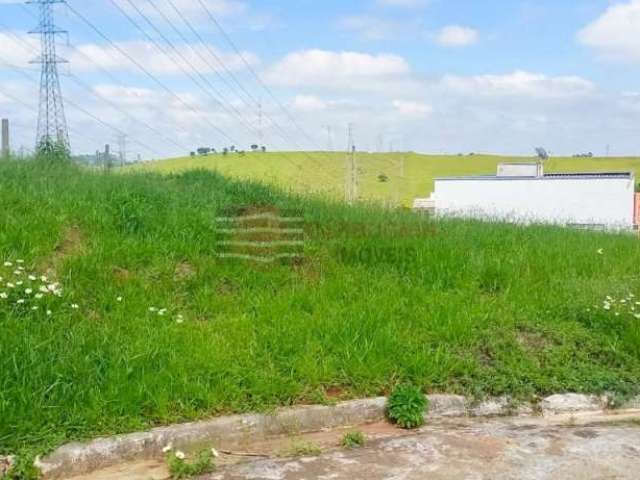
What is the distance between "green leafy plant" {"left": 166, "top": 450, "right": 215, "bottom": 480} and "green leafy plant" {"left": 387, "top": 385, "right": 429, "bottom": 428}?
51.0 inches

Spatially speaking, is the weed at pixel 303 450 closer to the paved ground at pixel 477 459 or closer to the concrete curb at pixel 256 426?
the paved ground at pixel 477 459

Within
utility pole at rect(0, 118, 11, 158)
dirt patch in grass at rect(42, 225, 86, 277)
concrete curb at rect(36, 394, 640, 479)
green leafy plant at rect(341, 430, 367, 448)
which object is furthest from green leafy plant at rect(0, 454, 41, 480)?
utility pole at rect(0, 118, 11, 158)

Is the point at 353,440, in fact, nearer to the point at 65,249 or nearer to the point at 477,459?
the point at 477,459

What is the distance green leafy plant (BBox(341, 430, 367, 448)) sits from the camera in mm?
3643

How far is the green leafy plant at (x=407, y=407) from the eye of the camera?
400 centimetres

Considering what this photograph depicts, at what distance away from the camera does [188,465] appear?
10.7ft

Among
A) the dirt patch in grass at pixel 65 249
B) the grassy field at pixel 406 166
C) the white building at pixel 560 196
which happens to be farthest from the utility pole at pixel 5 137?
the white building at pixel 560 196

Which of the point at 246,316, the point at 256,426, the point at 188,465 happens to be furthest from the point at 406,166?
the point at 188,465

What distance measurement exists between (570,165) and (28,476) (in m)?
70.9

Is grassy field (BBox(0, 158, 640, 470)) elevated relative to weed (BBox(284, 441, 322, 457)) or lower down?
elevated

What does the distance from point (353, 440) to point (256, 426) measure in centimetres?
61

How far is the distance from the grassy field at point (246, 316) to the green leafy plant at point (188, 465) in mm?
345

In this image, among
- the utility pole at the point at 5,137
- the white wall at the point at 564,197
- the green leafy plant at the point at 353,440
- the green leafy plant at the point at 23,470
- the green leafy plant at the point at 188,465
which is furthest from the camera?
the white wall at the point at 564,197

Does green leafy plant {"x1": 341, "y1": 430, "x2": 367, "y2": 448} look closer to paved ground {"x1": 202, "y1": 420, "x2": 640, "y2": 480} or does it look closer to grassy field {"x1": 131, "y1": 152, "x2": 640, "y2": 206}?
paved ground {"x1": 202, "y1": 420, "x2": 640, "y2": 480}
